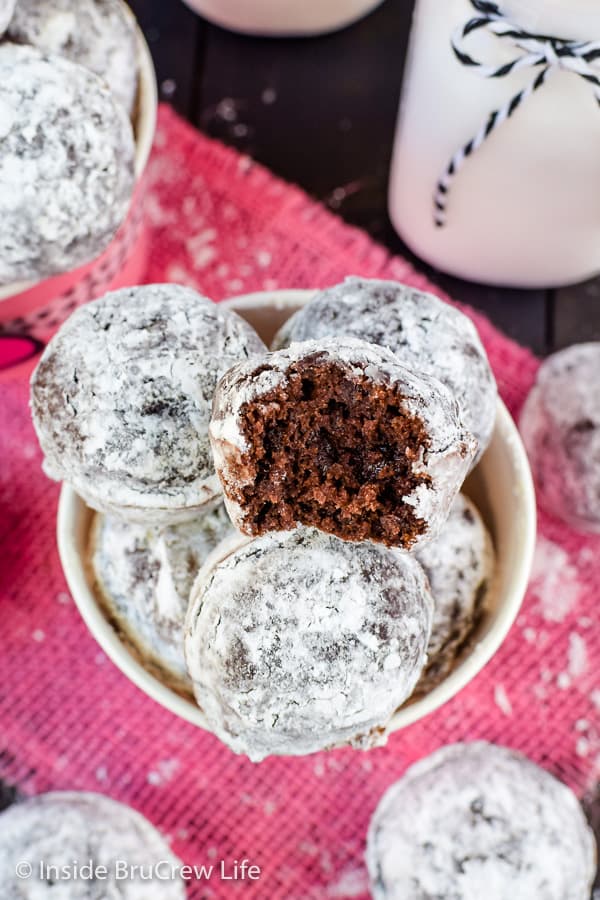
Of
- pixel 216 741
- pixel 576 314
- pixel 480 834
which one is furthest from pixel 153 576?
pixel 576 314

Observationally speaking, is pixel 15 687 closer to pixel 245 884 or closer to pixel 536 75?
Answer: pixel 245 884

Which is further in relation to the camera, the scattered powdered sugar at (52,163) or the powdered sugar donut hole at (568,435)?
the powdered sugar donut hole at (568,435)

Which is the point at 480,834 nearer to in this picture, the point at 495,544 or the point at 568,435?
the point at 495,544

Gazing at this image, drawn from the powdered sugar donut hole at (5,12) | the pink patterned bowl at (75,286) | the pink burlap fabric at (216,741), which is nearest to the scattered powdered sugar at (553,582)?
the pink burlap fabric at (216,741)

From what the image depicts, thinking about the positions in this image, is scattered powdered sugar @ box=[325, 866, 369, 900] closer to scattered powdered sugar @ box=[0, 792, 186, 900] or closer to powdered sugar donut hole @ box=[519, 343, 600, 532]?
scattered powdered sugar @ box=[0, 792, 186, 900]

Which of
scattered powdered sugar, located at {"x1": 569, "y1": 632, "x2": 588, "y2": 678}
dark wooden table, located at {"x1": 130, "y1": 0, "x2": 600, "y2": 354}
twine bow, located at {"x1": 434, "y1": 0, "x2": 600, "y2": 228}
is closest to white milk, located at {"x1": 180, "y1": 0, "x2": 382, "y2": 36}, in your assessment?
dark wooden table, located at {"x1": 130, "y1": 0, "x2": 600, "y2": 354}

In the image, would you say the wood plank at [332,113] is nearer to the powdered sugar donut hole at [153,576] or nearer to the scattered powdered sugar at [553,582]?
the scattered powdered sugar at [553,582]

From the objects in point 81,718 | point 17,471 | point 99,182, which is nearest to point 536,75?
point 99,182
